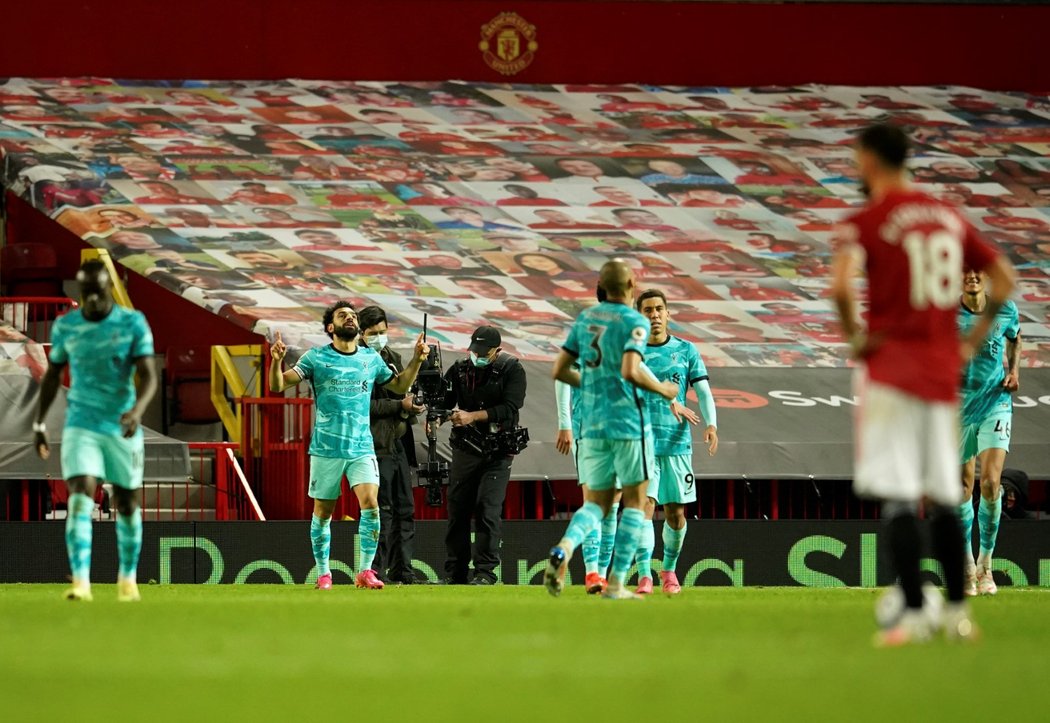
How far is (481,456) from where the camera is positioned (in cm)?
1459

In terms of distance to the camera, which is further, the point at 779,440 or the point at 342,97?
the point at 342,97

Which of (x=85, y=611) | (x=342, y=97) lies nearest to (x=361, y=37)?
(x=342, y=97)

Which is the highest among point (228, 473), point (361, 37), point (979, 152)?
point (361, 37)

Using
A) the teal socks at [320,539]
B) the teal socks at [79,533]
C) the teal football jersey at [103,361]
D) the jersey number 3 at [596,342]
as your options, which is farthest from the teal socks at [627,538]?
the teal socks at [320,539]

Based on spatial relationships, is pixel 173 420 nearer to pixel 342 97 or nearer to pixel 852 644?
pixel 342 97

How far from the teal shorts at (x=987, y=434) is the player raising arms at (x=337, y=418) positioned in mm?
3920

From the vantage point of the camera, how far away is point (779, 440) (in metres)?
18.2

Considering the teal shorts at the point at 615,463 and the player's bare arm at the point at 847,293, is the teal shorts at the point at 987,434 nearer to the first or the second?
the teal shorts at the point at 615,463

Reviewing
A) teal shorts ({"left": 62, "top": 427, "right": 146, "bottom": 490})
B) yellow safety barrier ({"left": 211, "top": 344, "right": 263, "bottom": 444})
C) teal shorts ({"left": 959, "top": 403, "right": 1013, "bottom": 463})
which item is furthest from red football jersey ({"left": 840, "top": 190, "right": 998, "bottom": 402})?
yellow safety barrier ({"left": 211, "top": 344, "right": 263, "bottom": 444})

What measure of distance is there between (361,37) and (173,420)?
7535 mm

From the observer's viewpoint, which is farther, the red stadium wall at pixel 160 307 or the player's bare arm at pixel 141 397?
the red stadium wall at pixel 160 307

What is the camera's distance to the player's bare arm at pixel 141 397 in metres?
9.53

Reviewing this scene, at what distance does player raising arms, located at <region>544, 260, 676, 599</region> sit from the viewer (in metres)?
10.1

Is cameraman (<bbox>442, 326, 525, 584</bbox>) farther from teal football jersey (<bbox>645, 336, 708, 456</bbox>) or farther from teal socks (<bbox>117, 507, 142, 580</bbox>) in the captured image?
teal socks (<bbox>117, 507, 142, 580</bbox>)
